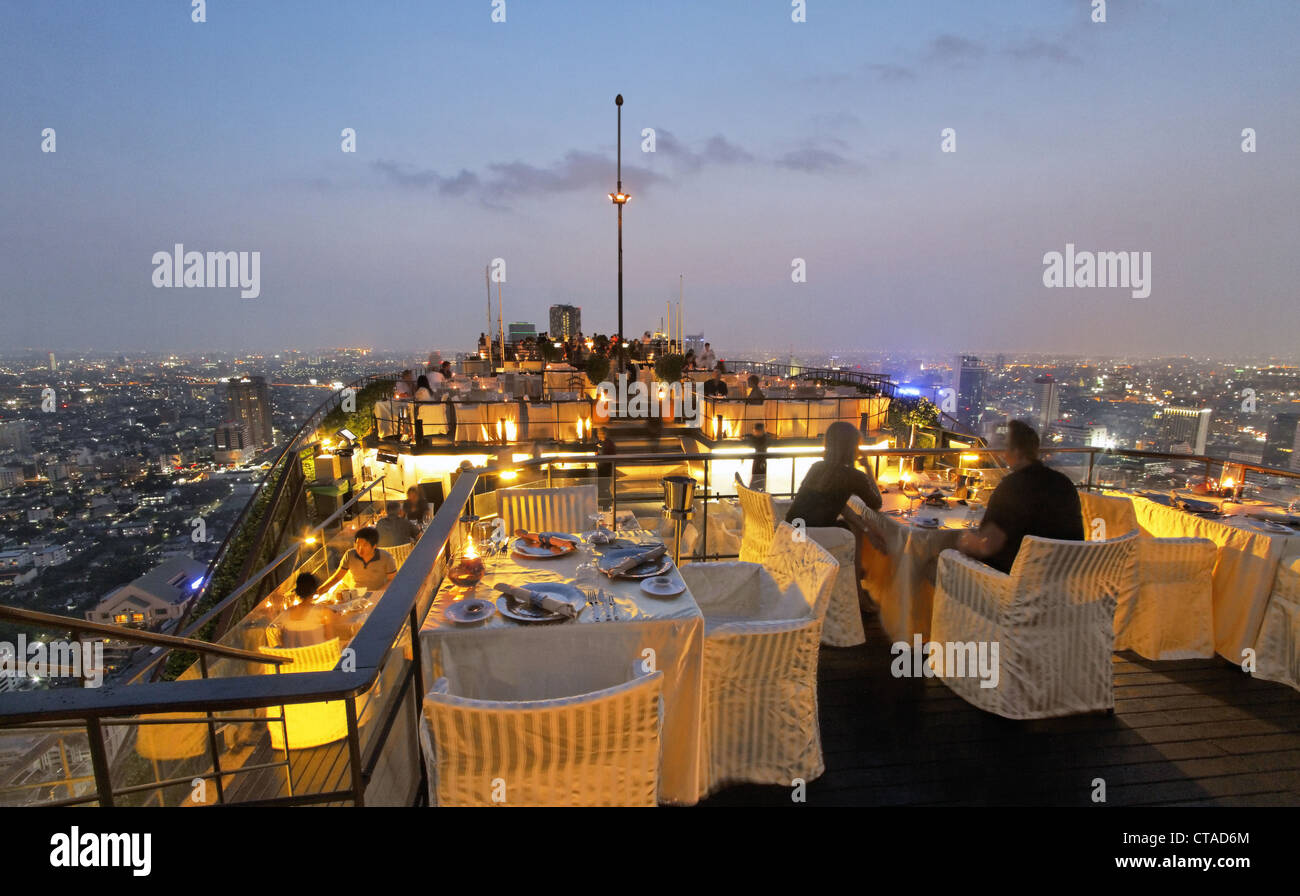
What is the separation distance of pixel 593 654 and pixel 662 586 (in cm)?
44

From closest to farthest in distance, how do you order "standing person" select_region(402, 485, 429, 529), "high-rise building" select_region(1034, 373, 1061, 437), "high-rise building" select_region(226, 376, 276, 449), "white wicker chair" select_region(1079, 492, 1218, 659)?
1. "white wicker chair" select_region(1079, 492, 1218, 659)
2. "high-rise building" select_region(1034, 373, 1061, 437)
3. "standing person" select_region(402, 485, 429, 529)
4. "high-rise building" select_region(226, 376, 276, 449)

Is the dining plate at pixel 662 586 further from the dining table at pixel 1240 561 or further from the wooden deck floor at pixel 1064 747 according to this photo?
the dining table at pixel 1240 561

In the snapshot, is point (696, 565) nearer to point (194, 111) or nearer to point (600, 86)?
point (600, 86)

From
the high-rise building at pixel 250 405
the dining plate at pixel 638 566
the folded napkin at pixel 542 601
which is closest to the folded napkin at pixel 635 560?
the dining plate at pixel 638 566

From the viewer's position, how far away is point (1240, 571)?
3.54 metres

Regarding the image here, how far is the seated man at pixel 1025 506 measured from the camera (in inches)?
121

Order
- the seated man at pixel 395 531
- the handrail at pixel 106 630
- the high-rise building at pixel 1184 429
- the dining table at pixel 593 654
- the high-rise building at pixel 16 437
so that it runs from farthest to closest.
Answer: the high-rise building at pixel 16 437 < the seated man at pixel 395 531 < the high-rise building at pixel 1184 429 < the dining table at pixel 593 654 < the handrail at pixel 106 630

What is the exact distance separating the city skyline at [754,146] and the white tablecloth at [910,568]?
3.06 meters

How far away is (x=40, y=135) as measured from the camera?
17.5 ft

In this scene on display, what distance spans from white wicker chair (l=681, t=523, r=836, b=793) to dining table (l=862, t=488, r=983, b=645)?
1401mm

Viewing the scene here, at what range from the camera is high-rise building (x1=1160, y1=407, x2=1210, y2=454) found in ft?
16.3

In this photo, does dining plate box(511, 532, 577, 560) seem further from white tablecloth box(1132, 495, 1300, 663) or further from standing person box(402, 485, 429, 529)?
standing person box(402, 485, 429, 529)

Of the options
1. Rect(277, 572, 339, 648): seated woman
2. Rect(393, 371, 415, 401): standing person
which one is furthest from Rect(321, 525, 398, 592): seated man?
Rect(393, 371, 415, 401): standing person
